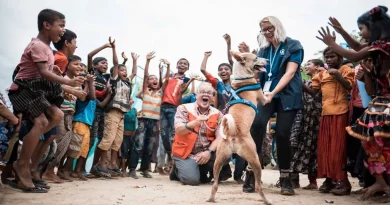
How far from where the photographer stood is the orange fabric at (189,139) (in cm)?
568

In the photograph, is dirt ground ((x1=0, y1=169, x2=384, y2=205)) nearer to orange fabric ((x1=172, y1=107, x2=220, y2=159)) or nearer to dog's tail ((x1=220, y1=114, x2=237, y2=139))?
dog's tail ((x1=220, y1=114, x2=237, y2=139))

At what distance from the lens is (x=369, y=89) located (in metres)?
4.05

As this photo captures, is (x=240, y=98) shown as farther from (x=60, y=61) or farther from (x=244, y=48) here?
(x=60, y=61)

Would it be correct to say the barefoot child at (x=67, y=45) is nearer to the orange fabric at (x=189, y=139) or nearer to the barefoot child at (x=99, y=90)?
the barefoot child at (x=99, y=90)

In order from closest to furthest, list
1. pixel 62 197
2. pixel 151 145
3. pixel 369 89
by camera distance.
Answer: pixel 62 197 < pixel 369 89 < pixel 151 145

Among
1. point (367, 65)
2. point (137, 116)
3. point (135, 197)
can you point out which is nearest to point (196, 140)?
point (137, 116)

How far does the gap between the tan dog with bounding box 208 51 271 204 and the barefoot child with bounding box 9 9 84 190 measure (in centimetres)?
164

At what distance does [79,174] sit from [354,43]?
4.32 metres

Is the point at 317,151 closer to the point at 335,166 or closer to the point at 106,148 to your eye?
the point at 335,166

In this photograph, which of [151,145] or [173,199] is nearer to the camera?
[173,199]

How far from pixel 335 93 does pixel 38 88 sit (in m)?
3.67

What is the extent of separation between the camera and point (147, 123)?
23.0 feet

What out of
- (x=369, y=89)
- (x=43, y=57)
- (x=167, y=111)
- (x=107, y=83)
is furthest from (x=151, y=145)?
(x=369, y=89)

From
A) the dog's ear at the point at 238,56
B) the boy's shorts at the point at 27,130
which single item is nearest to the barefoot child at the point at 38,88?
the boy's shorts at the point at 27,130
